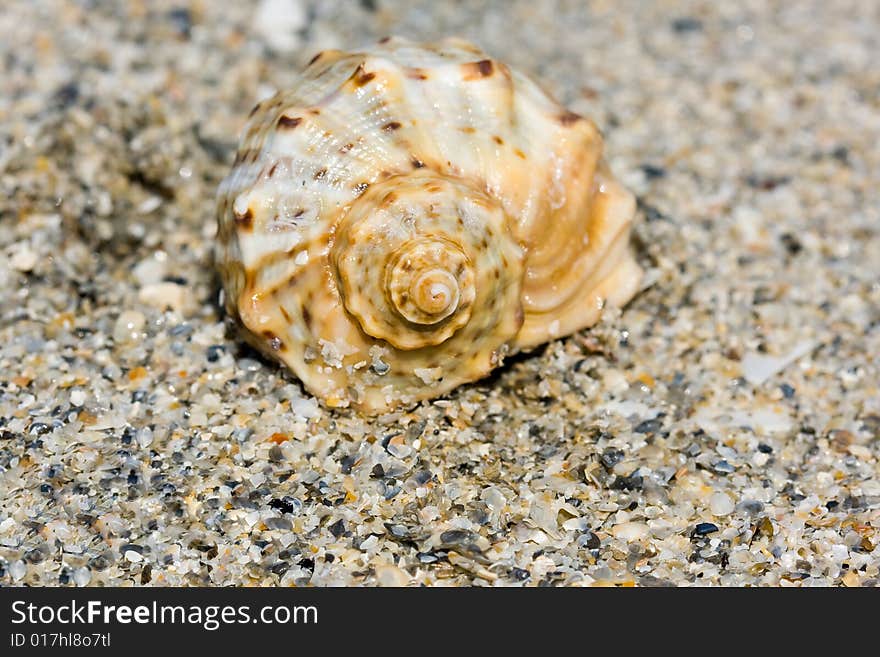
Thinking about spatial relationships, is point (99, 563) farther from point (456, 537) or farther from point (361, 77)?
point (361, 77)

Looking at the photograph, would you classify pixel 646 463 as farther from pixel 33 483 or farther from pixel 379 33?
pixel 379 33

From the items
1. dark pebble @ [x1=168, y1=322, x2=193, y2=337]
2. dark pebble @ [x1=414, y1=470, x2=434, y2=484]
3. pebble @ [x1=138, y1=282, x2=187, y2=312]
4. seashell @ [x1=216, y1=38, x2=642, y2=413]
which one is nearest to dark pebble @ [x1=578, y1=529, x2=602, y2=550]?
dark pebble @ [x1=414, y1=470, x2=434, y2=484]

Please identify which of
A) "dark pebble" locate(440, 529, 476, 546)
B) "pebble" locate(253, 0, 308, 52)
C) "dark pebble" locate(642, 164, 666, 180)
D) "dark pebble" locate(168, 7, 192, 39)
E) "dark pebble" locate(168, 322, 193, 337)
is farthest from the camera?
"pebble" locate(253, 0, 308, 52)

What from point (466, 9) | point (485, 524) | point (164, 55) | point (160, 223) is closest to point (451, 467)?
point (485, 524)

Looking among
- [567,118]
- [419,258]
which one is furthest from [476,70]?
[419,258]

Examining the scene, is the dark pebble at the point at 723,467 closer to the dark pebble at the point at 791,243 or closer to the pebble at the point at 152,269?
the dark pebble at the point at 791,243

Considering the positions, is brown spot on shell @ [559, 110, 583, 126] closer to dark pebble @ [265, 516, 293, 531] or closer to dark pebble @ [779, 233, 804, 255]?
dark pebble @ [779, 233, 804, 255]
